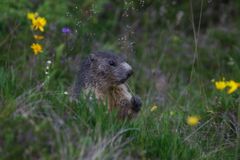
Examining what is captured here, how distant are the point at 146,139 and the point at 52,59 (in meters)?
1.24

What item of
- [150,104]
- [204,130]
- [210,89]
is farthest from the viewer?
[210,89]

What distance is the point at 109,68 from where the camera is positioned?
17.9 ft

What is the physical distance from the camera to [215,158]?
469 centimetres

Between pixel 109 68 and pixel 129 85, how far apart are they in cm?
97

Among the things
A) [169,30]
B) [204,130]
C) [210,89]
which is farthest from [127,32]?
[169,30]

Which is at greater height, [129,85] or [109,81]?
[109,81]

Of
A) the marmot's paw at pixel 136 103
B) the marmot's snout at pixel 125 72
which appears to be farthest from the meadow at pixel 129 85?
the marmot's snout at pixel 125 72

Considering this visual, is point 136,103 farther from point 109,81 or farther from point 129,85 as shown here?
point 129,85

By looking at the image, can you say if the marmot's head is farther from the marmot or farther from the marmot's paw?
the marmot's paw

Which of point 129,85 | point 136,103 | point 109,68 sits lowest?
point 129,85

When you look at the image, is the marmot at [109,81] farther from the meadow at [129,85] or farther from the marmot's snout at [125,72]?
the meadow at [129,85]

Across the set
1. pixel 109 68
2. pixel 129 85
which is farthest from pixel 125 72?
pixel 129 85

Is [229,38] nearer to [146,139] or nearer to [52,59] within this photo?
[52,59]

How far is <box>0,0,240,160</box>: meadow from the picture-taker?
414 centimetres
